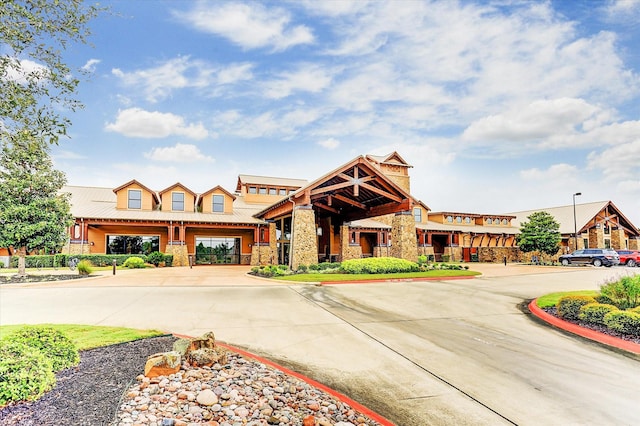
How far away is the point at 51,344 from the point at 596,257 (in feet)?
128

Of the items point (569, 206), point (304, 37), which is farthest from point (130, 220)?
point (569, 206)

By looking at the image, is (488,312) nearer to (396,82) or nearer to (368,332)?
(368,332)

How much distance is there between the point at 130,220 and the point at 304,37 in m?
21.1

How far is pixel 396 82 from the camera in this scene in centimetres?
1559

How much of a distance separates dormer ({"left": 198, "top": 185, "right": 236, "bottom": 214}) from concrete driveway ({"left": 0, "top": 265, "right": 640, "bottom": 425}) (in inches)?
656

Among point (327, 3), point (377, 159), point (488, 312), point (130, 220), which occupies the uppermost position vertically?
point (377, 159)

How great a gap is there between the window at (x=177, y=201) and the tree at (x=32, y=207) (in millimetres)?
10925

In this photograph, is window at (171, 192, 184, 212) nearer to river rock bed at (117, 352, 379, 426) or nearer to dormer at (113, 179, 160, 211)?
dormer at (113, 179, 160, 211)

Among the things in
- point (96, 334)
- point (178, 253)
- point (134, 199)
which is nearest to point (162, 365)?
point (96, 334)

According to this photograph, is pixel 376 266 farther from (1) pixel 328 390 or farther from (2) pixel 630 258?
(2) pixel 630 258

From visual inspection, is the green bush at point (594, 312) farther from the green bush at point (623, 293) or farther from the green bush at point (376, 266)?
the green bush at point (376, 266)

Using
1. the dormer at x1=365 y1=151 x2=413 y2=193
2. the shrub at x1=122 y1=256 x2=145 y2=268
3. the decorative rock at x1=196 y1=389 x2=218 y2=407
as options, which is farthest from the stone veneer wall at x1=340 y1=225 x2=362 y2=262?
the decorative rock at x1=196 y1=389 x2=218 y2=407

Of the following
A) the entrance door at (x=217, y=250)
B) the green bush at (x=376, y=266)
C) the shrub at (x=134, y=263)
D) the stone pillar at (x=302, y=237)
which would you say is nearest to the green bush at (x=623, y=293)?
the green bush at (x=376, y=266)

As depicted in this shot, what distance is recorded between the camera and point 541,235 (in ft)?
114
